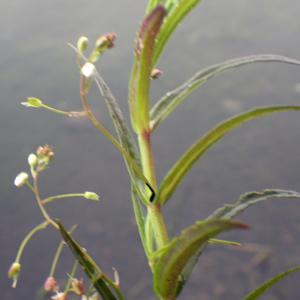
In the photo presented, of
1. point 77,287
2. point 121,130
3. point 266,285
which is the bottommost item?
point 266,285

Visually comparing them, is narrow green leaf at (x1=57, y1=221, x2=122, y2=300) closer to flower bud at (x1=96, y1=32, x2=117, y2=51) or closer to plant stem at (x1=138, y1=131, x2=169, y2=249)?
plant stem at (x1=138, y1=131, x2=169, y2=249)

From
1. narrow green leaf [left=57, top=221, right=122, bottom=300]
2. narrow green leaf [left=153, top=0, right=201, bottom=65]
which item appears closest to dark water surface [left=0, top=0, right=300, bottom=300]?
narrow green leaf [left=57, top=221, right=122, bottom=300]

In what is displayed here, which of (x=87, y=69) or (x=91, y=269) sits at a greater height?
(x=87, y=69)

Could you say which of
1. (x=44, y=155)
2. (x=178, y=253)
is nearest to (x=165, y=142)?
(x=44, y=155)

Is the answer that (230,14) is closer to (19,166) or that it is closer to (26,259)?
(19,166)

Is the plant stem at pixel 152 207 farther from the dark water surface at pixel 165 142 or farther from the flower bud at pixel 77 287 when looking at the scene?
the dark water surface at pixel 165 142

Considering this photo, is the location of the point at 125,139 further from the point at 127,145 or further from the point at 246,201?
the point at 246,201
